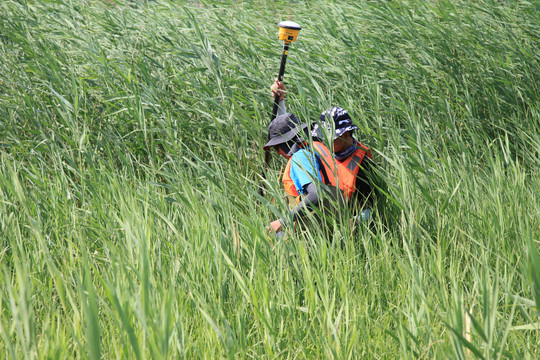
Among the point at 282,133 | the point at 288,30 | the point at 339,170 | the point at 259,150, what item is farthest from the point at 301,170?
the point at 288,30

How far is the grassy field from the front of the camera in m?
1.87

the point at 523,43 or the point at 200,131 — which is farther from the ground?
the point at 523,43

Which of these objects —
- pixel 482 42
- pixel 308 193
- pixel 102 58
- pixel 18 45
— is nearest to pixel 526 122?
pixel 482 42

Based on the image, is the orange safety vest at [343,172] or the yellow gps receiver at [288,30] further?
the yellow gps receiver at [288,30]

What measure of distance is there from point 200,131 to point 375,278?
195 centimetres

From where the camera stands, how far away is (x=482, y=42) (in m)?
4.11

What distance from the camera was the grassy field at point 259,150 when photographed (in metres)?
1.87

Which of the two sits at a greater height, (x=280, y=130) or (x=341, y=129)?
(x=341, y=129)

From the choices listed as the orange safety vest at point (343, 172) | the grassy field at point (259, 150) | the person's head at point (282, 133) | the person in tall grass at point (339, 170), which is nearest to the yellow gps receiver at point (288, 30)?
the grassy field at point (259, 150)

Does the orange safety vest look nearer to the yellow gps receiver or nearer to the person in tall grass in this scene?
the person in tall grass

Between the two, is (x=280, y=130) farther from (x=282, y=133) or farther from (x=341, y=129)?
(x=341, y=129)

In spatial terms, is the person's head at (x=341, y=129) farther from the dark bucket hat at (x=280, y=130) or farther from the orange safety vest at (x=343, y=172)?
the dark bucket hat at (x=280, y=130)

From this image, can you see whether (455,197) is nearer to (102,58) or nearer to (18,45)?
(102,58)

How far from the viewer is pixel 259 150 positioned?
292 cm
